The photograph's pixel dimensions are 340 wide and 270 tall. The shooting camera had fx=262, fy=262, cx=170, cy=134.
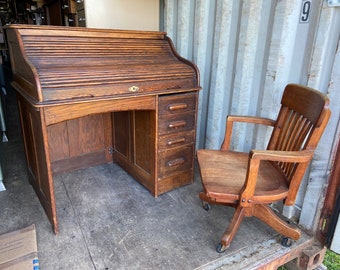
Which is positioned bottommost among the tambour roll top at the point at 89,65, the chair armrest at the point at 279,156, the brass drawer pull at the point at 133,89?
the chair armrest at the point at 279,156

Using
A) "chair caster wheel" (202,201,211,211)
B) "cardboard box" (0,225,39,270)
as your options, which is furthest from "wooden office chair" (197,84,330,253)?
"cardboard box" (0,225,39,270)

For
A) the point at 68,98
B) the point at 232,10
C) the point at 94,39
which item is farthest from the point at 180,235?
the point at 232,10

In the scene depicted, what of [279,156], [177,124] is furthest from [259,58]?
[279,156]

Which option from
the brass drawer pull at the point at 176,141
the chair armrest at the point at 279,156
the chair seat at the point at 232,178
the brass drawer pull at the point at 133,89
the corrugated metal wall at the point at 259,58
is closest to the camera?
the chair armrest at the point at 279,156

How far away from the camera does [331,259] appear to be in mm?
1801

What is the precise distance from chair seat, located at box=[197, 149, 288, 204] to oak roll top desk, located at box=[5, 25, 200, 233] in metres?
0.38

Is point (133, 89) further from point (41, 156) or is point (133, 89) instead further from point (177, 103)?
point (41, 156)

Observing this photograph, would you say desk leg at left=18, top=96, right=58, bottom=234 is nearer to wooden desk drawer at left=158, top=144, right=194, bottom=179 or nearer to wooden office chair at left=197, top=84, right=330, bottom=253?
wooden desk drawer at left=158, top=144, right=194, bottom=179

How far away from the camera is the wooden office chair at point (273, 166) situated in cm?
124

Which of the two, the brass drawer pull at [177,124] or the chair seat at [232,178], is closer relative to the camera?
the chair seat at [232,178]

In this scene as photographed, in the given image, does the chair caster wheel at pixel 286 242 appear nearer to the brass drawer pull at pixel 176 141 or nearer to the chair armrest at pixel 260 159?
the chair armrest at pixel 260 159

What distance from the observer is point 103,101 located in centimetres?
153

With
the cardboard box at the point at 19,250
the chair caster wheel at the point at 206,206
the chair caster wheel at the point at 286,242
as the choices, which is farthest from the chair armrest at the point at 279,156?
the cardboard box at the point at 19,250

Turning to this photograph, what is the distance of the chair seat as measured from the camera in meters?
1.34
